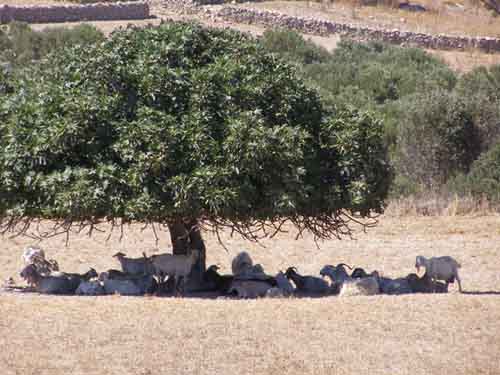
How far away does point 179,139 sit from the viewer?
1304 cm

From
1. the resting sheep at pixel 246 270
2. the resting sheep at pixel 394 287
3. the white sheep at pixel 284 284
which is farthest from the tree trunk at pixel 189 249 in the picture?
the resting sheep at pixel 394 287

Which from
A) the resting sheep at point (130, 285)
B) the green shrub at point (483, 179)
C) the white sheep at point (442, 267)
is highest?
the green shrub at point (483, 179)

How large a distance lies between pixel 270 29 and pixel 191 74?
34.1 meters

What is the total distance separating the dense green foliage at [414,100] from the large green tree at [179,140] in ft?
5.34

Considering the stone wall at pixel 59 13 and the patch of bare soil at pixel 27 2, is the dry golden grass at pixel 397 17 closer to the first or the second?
the stone wall at pixel 59 13

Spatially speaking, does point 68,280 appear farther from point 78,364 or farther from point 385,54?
point 385,54

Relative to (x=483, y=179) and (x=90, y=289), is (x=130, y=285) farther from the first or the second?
(x=483, y=179)

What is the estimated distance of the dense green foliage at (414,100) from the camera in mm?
27688

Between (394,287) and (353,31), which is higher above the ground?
(353,31)

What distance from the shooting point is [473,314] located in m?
12.7

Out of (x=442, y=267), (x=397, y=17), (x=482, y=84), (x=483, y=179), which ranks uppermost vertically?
(x=397, y=17)

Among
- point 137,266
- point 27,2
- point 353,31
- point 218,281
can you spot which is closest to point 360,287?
point 218,281

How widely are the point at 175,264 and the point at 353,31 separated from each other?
38.1m

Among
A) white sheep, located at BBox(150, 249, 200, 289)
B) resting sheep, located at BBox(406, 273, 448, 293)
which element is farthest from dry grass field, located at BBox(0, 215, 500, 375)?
white sheep, located at BBox(150, 249, 200, 289)
